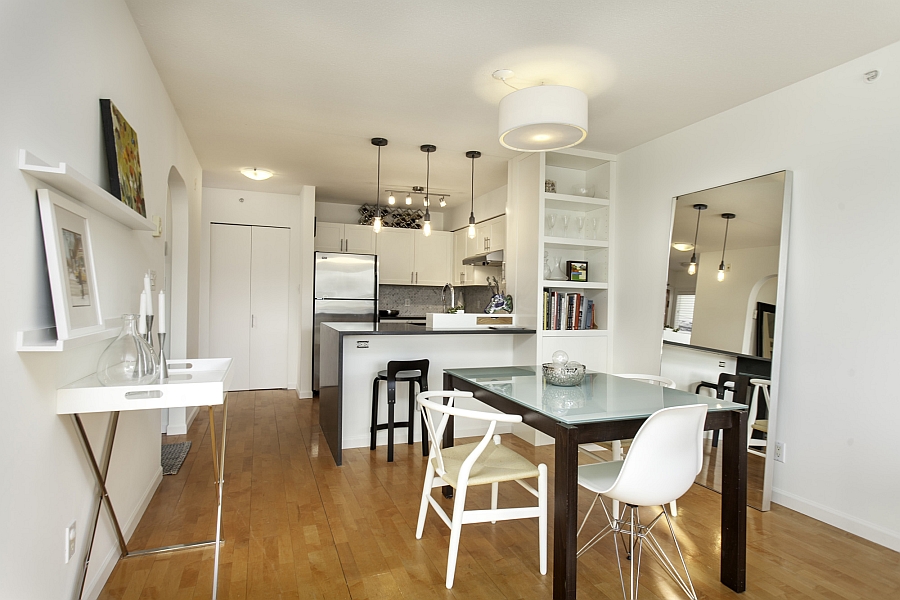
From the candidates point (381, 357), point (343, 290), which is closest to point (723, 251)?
point (381, 357)

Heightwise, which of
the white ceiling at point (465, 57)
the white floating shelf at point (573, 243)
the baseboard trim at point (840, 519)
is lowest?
the baseboard trim at point (840, 519)

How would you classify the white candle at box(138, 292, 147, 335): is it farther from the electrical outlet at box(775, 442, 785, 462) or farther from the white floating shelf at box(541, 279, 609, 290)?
the electrical outlet at box(775, 442, 785, 462)

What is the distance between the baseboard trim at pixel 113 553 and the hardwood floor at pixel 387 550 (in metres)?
0.04

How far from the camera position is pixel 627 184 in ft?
14.4

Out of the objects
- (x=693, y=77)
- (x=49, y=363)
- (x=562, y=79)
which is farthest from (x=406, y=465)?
(x=693, y=77)

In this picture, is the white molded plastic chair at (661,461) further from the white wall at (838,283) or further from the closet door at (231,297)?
the closet door at (231,297)

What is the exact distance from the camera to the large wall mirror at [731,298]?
3.07 m

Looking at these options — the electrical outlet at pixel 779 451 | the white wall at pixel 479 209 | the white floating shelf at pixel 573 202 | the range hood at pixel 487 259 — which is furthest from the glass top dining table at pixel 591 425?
the white wall at pixel 479 209

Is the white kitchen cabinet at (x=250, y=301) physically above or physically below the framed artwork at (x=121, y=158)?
below

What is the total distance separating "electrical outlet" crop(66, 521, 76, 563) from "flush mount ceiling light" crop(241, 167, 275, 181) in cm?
408

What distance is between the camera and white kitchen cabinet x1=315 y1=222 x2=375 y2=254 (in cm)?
643

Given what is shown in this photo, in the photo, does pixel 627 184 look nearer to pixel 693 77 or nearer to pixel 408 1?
pixel 693 77

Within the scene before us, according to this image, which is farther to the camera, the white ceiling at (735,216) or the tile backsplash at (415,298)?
the tile backsplash at (415,298)

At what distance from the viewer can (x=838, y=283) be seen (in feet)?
9.18
